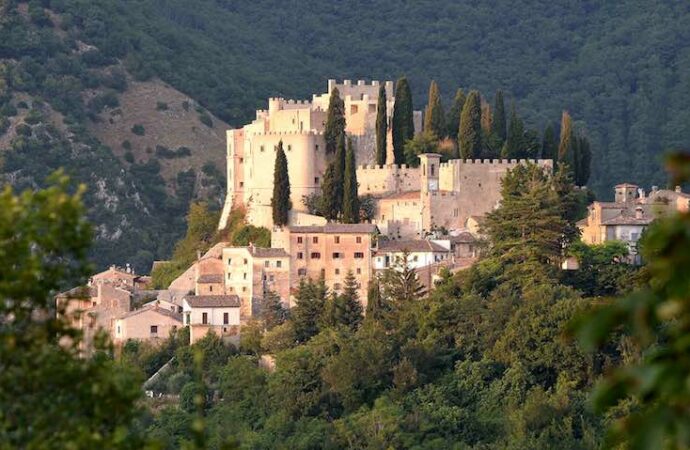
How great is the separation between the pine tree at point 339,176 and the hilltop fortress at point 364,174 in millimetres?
743

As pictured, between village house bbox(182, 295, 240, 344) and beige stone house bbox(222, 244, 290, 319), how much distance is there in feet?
1.17

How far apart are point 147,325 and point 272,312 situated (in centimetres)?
398

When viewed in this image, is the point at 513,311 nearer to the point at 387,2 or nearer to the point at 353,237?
the point at 353,237

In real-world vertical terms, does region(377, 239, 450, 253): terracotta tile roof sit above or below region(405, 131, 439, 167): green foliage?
below

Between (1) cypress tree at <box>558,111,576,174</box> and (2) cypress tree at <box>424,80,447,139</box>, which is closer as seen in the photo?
(2) cypress tree at <box>424,80,447,139</box>

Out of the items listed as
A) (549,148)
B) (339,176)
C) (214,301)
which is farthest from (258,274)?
(549,148)

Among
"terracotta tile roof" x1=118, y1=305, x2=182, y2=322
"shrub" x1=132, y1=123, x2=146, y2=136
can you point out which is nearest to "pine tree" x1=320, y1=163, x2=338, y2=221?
"terracotta tile roof" x1=118, y1=305, x2=182, y2=322

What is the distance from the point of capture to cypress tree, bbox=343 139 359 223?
182 ft

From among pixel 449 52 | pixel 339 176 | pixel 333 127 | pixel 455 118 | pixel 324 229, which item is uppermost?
pixel 449 52

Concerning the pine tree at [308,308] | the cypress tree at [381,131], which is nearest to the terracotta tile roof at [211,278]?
the pine tree at [308,308]

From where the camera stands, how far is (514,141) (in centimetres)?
5928

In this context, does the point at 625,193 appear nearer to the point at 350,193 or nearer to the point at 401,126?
the point at 401,126

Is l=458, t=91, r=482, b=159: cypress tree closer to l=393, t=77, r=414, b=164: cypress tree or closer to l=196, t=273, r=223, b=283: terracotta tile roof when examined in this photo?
l=393, t=77, r=414, b=164: cypress tree

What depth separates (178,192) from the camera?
9750cm
